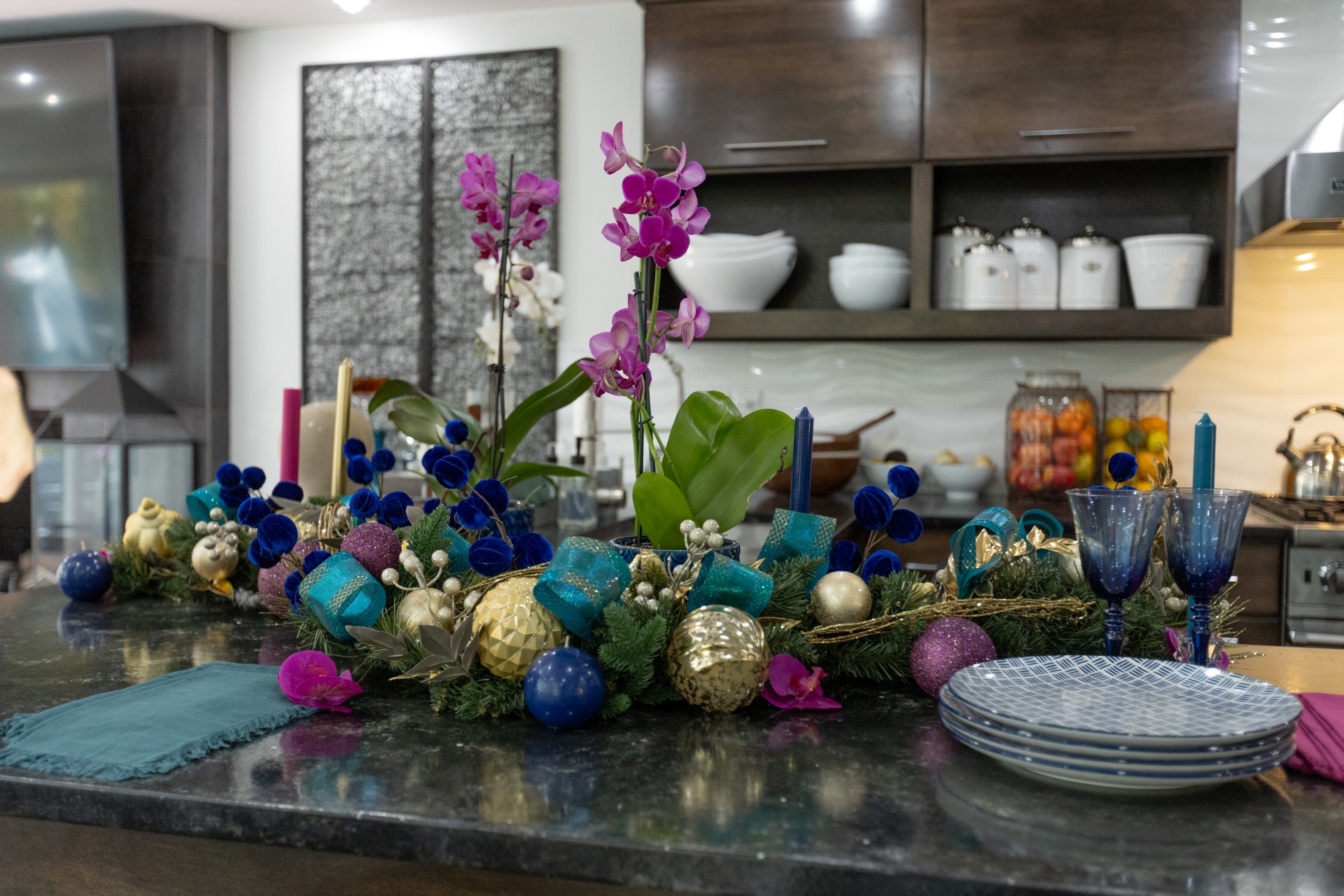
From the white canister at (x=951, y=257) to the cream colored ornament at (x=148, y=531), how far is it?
2.11m

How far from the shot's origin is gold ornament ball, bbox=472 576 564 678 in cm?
77

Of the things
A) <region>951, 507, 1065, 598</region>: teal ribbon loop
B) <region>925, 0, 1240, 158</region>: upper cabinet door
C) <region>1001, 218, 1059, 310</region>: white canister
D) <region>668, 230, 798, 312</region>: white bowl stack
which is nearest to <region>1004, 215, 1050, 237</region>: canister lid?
<region>1001, 218, 1059, 310</region>: white canister

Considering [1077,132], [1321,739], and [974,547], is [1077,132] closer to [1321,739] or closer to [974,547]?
[974,547]

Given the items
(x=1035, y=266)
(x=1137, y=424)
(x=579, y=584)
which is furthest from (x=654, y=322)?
(x=1137, y=424)

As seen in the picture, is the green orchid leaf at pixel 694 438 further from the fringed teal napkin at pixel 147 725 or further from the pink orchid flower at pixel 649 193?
the fringed teal napkin at pixel 147 725

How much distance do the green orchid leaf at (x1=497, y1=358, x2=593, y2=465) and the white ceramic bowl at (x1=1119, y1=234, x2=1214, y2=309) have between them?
6.38 ft

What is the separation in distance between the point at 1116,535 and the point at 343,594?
1.99ft

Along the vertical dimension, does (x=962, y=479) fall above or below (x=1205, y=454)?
below

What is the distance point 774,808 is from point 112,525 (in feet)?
10.9

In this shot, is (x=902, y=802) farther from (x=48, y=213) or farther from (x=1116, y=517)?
(x=48, y=213)

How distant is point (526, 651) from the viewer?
776 millimetres

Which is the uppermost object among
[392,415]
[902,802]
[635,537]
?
[392,415]

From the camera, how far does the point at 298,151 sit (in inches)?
144

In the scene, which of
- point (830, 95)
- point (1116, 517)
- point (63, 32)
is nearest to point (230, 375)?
point (63, 32)
